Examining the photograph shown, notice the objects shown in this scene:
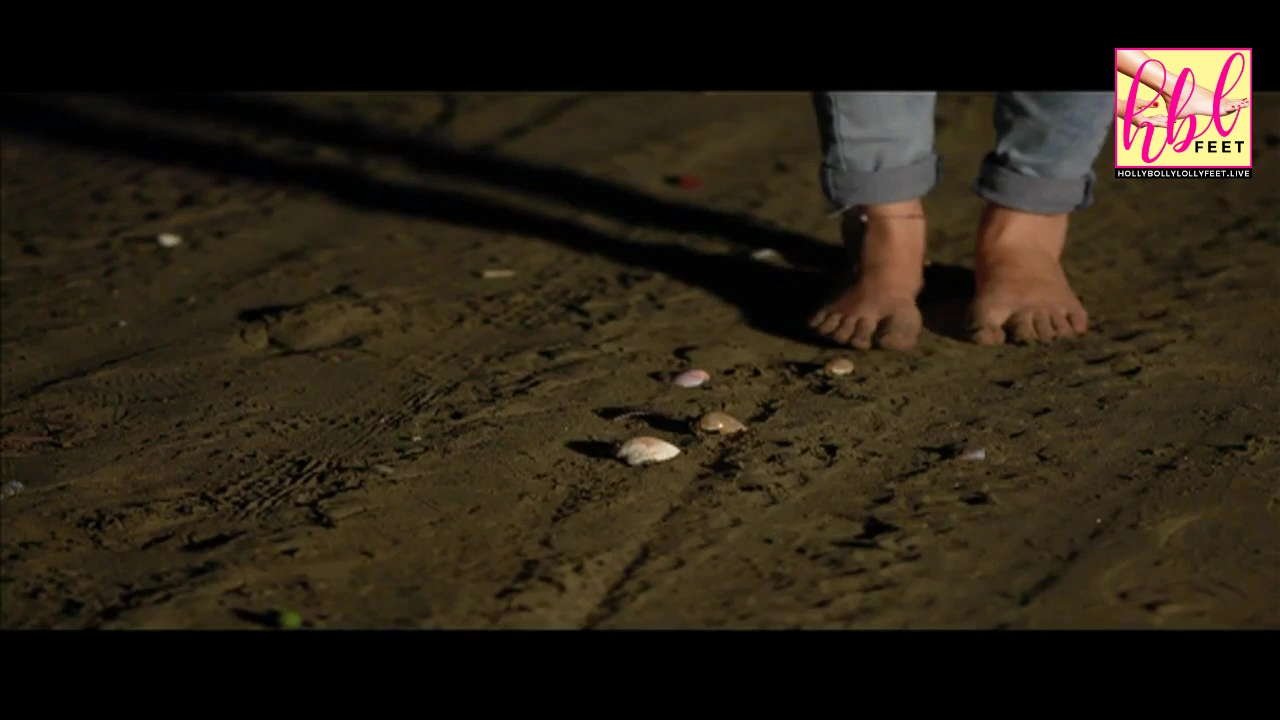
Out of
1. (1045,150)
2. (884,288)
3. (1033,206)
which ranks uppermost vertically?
(1045,150)

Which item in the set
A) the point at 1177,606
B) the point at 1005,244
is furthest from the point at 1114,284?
the point at 1177,606

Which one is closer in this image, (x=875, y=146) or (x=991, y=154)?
(x=875, y=146)

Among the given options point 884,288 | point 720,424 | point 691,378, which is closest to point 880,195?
point 884,288

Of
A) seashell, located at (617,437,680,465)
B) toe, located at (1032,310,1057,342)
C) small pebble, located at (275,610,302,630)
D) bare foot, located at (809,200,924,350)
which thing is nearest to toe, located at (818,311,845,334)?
bare foot, located at (809,200,924,350)

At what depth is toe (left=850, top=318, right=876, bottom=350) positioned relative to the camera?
3.19 m

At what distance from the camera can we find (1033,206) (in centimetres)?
333

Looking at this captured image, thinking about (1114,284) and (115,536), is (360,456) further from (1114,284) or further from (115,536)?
(1114,284)

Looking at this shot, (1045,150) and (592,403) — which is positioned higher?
(1045,150)

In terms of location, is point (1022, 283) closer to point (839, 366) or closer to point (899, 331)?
point (899, 331)

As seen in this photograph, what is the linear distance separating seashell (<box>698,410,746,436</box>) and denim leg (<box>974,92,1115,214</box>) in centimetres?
84

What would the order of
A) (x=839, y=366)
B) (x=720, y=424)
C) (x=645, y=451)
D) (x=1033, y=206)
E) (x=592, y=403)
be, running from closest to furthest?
1. (x=645, y=451)
2. (x=720, y=424)
3. (x=592, y=403)
4. (x=839, y=366)
5. (x=1033, y=206)

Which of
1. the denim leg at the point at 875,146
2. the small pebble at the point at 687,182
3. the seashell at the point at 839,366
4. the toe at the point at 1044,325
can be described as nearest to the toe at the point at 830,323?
the seashell at the point at 839,366

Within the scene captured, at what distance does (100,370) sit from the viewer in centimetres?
325

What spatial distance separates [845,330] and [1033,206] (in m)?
0.47
